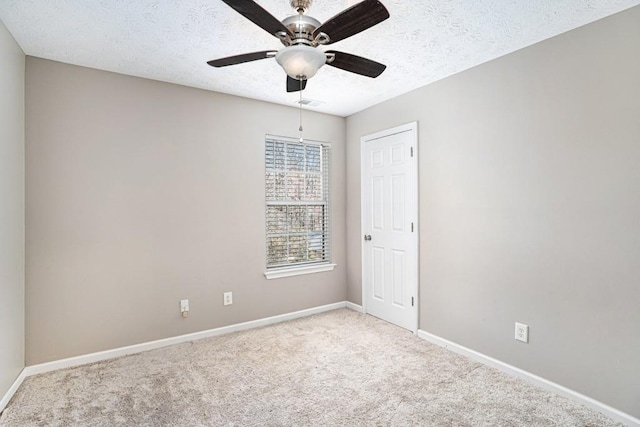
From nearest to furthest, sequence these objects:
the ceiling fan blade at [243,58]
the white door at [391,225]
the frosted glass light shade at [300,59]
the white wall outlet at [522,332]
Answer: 1. the frosted glass light shade at [300,59]
2. the ceiling fan blade at [243,58]
3. the white wall outlet at [522,332]
4. the white door at [391,225]

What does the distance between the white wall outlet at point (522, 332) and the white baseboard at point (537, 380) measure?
0.24 m

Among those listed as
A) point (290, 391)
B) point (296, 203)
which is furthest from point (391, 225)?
point (290, 391)

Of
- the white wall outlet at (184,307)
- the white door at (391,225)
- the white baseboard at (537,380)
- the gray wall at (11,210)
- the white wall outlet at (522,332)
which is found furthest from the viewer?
the white door at (391,225)

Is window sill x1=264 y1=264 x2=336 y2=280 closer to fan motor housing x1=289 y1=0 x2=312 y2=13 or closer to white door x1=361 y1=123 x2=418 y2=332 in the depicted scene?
white door x1=361 y1=123 x2=418 y2=332

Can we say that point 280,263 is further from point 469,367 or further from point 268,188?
point 469,367

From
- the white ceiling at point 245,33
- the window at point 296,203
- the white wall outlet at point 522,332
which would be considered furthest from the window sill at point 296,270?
the white wall outlet at point 522,332

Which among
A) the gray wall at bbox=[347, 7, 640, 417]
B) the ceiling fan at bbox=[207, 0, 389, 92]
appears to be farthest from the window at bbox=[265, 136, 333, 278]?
the ceiling fan at bbox=[207, 0, 389, 92]

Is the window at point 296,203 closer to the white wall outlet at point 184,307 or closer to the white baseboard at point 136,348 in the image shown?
the white baseboard at point 136,348

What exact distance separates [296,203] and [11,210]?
98.1 inches

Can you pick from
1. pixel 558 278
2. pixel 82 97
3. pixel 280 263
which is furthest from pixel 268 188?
pixel 558 278

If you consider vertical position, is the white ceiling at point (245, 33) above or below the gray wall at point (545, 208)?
above

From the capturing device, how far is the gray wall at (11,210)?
216 cm

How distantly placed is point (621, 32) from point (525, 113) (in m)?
0.65

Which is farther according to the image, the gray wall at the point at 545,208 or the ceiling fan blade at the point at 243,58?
the gray wall at the point at 545,208
